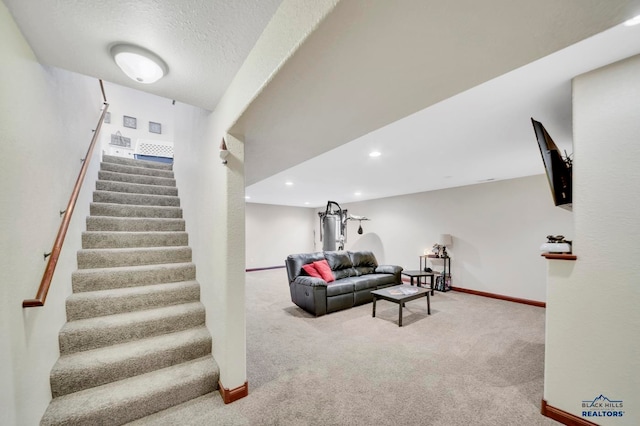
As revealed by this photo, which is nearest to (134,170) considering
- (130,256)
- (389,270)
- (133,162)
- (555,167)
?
(133,162)

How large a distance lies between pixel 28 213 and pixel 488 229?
21.1ft

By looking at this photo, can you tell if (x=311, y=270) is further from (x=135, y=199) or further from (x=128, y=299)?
(x=135, y=199)

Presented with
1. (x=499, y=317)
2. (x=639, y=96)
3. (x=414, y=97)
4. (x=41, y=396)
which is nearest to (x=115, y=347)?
(x=41, y=396)

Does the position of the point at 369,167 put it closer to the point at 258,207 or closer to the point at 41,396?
the point at 41,396

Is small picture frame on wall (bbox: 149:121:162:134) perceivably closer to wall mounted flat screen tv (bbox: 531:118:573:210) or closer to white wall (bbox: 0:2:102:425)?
white wall (bbox: 0:2:102:425)

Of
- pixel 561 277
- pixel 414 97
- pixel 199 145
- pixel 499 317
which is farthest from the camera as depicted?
pixel 499 317

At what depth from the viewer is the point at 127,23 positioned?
1188 mm

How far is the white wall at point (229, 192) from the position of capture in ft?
3.37

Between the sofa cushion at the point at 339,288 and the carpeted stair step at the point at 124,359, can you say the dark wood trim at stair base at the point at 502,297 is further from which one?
the carpeted stair step at the point at 124,359

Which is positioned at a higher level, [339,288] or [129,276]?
[129,276]

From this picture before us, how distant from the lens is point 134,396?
1614 millimetres

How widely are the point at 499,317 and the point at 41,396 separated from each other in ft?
16.8

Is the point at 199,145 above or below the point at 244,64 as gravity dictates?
below

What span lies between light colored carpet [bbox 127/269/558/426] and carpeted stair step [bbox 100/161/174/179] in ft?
8.95
